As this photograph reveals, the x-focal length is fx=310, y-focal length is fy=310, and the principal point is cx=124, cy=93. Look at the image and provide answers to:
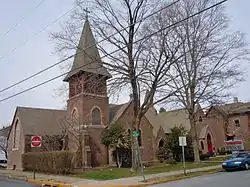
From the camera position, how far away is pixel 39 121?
41.1 meters

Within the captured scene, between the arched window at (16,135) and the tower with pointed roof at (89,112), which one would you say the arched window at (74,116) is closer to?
the tower with pointed roof at (89,112)

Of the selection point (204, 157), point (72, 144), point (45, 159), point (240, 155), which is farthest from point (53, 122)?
point (240, 155)

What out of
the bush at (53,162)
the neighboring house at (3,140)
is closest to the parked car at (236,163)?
the bush at (53,162)

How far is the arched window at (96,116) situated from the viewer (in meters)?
36.8

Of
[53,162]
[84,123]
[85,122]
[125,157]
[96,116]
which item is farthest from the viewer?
[96,116]

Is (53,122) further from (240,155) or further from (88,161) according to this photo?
(240,155)

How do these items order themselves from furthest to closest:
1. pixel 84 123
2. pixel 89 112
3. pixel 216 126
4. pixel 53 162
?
pixel 216 126
pixel 89 112
pixel 84 123
pixel 53 162

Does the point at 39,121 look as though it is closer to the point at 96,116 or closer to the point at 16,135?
the point at 16,135

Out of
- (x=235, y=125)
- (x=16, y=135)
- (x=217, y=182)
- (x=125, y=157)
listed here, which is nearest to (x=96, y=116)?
(x=125, y=157)

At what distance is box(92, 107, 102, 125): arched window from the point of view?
1449 inches

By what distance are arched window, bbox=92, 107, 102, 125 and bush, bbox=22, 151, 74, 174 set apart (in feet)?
28.1

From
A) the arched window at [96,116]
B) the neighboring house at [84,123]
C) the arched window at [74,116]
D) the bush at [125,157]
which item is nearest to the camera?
the bush at [125,157]

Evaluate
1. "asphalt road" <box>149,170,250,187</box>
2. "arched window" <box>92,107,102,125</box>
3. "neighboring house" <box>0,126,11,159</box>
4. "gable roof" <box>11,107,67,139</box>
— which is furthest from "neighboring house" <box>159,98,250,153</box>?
"asphalt road" <box>149,170,250,187</box>

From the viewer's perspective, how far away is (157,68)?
2373cm
